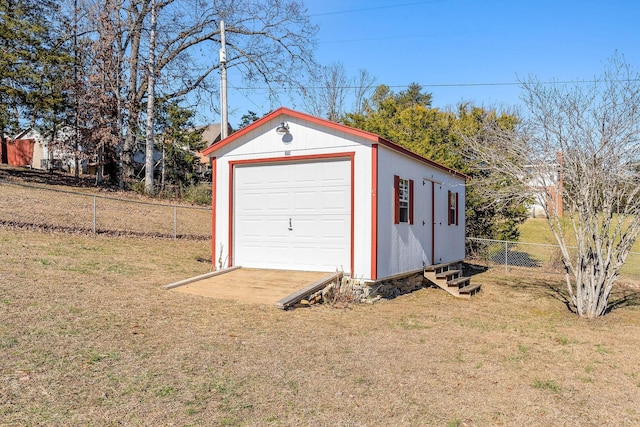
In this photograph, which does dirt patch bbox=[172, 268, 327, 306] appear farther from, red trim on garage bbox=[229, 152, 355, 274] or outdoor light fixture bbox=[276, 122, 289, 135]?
outdoor light fixture bbox=[276, 122, 289, 135]

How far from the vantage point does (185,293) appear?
7355 millimetres

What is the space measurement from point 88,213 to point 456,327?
37.2 feet

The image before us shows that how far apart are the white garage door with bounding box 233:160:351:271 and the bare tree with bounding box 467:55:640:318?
110 inches

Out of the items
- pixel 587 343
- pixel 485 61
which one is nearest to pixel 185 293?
pixel 587 343

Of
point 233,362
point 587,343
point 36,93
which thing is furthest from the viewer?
point 36,93

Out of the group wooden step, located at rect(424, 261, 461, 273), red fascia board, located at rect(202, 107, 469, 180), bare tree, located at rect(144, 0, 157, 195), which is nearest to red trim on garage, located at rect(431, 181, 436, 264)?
wooden step, located at rect(424, 261, 461, 273)

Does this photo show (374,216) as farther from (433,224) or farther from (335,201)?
(433,224)

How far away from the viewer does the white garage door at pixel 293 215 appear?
850 cm

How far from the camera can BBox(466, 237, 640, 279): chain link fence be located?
13734 millimetres

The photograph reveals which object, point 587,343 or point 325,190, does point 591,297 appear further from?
point 325,190

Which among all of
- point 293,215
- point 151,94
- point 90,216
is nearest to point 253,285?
point 293,215

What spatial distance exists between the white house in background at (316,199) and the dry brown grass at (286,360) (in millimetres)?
1354

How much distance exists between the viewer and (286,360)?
4656 mm

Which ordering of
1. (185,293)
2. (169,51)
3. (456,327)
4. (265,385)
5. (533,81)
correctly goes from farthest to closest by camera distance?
(169,51) → (533,81) → (185,293) → (456,327) → (265,385)
